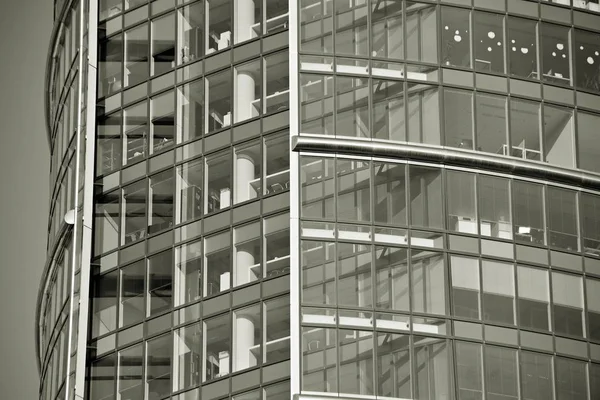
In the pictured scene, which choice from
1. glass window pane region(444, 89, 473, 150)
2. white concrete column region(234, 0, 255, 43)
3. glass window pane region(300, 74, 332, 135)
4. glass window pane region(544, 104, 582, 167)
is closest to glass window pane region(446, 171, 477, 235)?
glass window pane region(444, 89, 473, 150)

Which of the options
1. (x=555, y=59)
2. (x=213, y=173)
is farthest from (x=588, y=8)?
(x=213, y=173)

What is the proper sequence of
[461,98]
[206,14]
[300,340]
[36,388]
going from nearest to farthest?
1. [300,340]
2. [461,98]
3. [206,14]
4. [36,388]

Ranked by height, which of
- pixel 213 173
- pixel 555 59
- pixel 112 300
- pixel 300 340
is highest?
pixel 555 59

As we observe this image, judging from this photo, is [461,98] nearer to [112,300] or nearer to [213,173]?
[213,173]

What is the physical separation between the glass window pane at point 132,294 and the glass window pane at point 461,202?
1135 centimetres

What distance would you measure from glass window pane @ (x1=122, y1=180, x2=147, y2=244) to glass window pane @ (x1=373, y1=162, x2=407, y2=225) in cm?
924

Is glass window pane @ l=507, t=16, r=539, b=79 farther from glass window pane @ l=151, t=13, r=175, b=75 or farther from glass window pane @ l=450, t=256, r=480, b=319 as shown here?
glass window pane @ l=151, t=13, r=175, b=75

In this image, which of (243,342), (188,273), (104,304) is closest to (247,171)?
(188,273)

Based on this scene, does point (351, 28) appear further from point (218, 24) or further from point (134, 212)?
point (134, 212)

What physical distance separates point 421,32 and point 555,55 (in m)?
5.06

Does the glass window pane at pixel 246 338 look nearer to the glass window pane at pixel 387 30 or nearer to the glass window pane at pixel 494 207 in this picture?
the glass window pane at pixel 494 207

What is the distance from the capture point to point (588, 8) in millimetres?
54594

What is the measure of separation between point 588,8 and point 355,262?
1350 centimetres

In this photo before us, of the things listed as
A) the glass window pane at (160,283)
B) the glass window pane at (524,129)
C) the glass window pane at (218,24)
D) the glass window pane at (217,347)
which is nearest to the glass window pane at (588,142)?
the glass window pane at (524,129)
